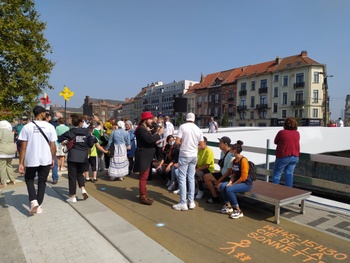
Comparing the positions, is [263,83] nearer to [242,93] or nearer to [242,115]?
[242,93]

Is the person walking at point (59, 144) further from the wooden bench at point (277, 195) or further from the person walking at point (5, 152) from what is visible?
the wooden bench at point (277, 195)

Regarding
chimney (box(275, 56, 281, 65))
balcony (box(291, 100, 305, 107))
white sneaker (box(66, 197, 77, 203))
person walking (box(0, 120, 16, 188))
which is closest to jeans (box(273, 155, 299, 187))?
white sneaker (box(66, 197, 77, 203))

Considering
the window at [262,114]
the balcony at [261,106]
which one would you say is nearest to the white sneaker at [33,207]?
the balcony at [261,106]

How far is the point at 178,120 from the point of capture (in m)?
67.1

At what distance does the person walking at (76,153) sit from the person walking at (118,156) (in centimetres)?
170

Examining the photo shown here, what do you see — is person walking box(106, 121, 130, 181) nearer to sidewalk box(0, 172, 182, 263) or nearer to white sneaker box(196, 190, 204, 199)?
sidewalk box(0, 172, 182, 263)

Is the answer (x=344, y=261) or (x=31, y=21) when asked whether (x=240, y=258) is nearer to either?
(x=344, y=261)

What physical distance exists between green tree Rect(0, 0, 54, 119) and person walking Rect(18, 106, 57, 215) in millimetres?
9203

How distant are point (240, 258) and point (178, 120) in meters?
64.1

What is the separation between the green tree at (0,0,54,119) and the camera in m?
12.5

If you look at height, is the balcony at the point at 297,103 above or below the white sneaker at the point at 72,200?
above

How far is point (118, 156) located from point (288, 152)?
4383 millimetres

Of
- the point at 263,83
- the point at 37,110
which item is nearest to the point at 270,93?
the point at 263,83

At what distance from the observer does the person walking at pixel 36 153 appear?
4512 mm
